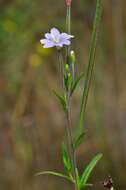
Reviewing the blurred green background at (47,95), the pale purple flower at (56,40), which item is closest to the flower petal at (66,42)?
the pale purple flower at (56,40)

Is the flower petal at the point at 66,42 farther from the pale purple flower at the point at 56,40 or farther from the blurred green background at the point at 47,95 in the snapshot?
the blurred green background at the point at 47,95

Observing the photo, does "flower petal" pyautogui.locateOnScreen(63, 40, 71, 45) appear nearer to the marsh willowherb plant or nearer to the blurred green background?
the marsh willowherb plant

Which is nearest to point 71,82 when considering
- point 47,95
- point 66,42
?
point 66,42

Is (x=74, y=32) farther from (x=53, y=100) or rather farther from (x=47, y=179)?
(x=47, y=179)

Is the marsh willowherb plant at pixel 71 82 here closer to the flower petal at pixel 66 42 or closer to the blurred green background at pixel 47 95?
the flower petal at pixel 66 42

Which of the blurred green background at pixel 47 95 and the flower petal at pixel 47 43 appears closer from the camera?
the flower petal at pixel 47 43

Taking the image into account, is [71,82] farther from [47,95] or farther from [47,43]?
[47,95]

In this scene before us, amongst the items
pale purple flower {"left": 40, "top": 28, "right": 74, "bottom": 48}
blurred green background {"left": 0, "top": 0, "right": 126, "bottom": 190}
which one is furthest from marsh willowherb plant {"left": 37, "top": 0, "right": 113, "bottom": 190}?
blurred green background {"left": 0, "top": 0, "right": 126, "bottom": 190}

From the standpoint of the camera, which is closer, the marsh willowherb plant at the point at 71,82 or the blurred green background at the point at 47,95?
the marsh willowherb plant at the point at 71,82

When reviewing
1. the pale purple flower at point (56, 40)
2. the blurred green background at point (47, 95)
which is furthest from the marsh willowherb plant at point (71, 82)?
the blurred green background at point (47, 95)
